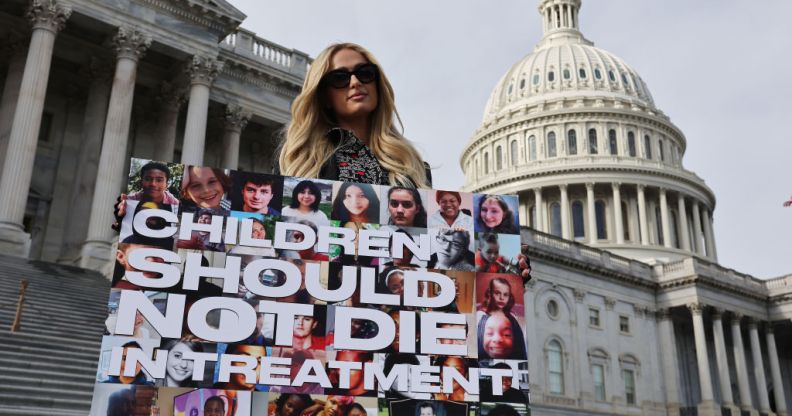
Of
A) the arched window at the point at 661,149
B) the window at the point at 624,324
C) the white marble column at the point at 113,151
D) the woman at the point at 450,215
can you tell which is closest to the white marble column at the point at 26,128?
the white marble column at the point at 113,151

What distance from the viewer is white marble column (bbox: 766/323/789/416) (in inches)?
2379

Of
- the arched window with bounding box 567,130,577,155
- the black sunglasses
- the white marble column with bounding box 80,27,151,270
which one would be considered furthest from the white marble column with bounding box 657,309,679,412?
the black sunglasses

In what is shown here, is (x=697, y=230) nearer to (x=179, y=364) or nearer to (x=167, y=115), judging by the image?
(x=167, y=115)

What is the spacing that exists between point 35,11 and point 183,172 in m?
26.5

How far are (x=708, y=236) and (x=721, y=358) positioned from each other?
30549 mm

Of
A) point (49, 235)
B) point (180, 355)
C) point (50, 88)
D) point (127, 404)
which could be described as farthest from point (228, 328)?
point (50, 88)

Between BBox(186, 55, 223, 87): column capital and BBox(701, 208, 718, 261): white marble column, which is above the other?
BBox(701, 208, 718, 261): white marble column

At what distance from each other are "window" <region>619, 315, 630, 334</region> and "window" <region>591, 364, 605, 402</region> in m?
4.42

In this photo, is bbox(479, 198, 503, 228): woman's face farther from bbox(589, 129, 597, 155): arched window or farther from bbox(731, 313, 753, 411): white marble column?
bbox(589, 129, 597, 155): arched window

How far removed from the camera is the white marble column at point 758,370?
194 ft

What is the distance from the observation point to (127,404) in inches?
116

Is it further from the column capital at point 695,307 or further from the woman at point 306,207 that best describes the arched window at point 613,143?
the woman at point 306,207

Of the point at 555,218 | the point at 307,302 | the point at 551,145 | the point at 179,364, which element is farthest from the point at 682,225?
the point at 179,364

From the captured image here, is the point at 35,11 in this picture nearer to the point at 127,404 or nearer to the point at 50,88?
the point at 50,88
